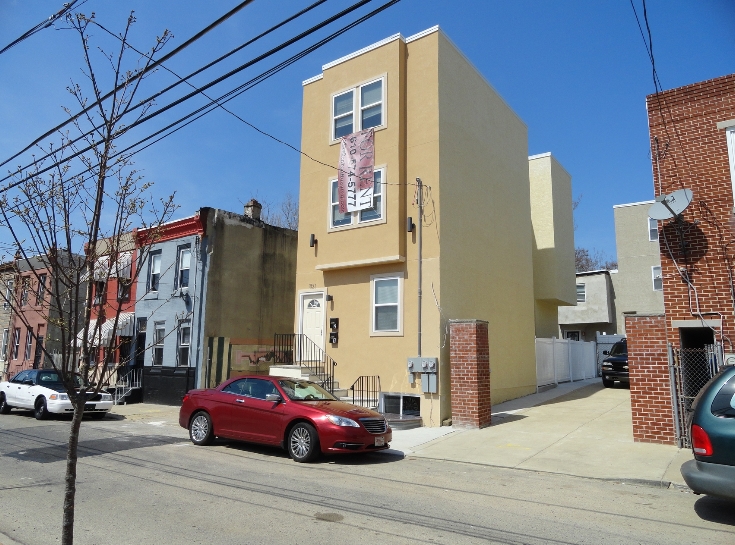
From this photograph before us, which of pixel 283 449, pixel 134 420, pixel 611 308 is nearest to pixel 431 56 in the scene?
pixel 283 449

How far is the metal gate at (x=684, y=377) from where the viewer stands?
32.2ft

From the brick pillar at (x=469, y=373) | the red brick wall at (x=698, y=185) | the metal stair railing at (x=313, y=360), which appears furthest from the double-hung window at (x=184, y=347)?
the red brick wall at (x=698, y=185)

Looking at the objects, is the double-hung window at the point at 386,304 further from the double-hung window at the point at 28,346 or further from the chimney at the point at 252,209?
the double-hung window at the point at 28,346

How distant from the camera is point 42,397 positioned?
1579cm

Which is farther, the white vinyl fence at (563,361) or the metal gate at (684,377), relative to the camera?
the white vinyl fence at (563,361)

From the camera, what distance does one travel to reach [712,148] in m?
10.8

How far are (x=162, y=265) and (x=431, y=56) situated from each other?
Result: 42.4ft

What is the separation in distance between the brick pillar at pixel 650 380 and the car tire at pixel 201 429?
8.33 meters

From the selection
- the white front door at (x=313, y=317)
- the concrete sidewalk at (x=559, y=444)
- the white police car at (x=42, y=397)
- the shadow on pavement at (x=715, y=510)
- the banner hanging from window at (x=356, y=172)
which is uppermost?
the banner hanging from window at (x=356, y=172)

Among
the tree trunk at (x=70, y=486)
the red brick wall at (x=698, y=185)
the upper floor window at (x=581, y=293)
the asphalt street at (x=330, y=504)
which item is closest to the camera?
the tree trunk at (x=70, y=486)

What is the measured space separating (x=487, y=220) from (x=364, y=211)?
4012mm

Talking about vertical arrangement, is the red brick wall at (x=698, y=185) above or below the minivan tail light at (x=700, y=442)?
above

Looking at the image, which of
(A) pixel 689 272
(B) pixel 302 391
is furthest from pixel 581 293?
(B) pixel 302 391

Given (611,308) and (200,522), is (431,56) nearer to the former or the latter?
(200,522)
